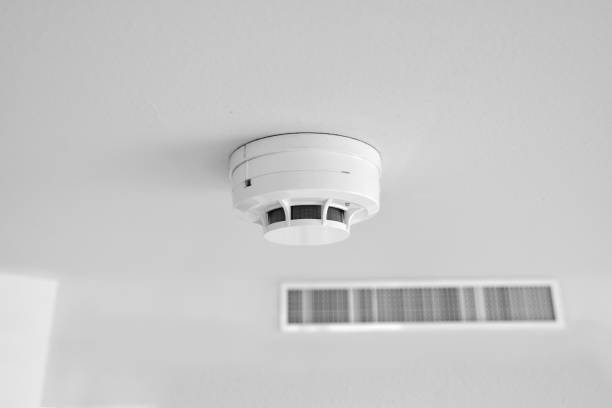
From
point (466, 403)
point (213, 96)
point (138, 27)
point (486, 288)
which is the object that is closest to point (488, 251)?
point (486, 288)

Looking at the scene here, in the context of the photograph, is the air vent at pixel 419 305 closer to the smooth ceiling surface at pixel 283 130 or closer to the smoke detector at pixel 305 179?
the smooth ceiling surface at pixel 283 130

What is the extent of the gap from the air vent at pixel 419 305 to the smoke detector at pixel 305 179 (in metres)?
1.26

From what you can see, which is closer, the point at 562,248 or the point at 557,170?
the point at 557,170

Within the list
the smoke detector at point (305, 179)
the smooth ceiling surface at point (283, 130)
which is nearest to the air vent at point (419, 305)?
the smooth ceiling surface at point (283, 130)

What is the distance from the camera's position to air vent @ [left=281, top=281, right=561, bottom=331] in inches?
89.6

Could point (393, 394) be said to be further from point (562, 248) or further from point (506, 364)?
point (562, 248)

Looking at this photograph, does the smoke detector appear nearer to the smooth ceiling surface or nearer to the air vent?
the smooth ceiling surface

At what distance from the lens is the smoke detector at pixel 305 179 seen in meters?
0.97

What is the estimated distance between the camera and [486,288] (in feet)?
7.61

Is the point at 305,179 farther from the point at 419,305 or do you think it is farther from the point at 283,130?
the point at 419,305

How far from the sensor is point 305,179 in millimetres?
961

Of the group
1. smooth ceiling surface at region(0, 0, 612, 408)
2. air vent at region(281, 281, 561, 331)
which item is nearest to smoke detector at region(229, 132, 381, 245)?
smooth ceiling surface at region(0, 0, 612, 408)

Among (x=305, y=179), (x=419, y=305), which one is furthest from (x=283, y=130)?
(x=419, y=305)

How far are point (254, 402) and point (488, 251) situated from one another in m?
1.05
